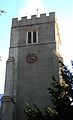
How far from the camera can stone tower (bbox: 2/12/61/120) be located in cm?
2741

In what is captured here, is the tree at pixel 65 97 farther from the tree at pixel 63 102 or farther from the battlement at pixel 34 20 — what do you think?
the battlement at pixel 34 20

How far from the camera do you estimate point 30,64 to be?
97.3 feet

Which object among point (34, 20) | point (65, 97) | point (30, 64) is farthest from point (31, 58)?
point (65, 97)

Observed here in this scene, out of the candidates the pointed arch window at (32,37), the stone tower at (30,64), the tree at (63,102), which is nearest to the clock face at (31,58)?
the stone tower at (30,64)

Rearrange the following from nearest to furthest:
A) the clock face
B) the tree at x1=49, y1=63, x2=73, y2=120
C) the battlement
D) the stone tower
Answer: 1. the tree at x1=49, y1=63, x2=73, y2=120
2. the stone tower
3. the clock face
4. the battlement

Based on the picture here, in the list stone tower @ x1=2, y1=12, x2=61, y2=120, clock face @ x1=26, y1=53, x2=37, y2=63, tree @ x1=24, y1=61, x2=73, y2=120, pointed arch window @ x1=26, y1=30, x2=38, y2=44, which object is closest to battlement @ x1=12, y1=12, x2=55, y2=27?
stone tower @ x1=2, y1=12, x2=61, y2=120

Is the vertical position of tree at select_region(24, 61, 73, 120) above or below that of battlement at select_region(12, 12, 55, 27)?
below

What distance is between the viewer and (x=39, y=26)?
1271 inches

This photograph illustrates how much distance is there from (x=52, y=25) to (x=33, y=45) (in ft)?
11.0

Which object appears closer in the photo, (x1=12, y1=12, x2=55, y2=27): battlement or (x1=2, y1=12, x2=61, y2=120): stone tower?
(x1=2, y1=12, x2=61, y2=120): stone tower

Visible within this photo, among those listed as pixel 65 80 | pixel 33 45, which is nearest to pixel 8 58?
pixel 33 45

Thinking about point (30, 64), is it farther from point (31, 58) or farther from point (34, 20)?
point (34, 20)

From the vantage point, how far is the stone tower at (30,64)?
27406 mm

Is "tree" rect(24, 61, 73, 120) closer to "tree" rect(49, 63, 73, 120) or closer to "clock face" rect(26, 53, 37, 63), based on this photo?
"tree" rect(49, 63, 73, 120)
